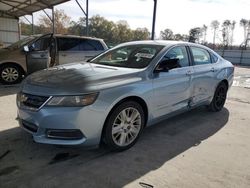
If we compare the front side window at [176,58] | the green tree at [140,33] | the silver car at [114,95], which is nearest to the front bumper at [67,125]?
the silver car at [114,95]

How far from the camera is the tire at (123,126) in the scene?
332cm

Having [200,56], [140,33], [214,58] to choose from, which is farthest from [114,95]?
[140,33]

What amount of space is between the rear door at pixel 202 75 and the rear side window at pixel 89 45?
4395 millimetres

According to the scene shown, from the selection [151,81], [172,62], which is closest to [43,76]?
[151,81]

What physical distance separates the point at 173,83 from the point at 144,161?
1402mm

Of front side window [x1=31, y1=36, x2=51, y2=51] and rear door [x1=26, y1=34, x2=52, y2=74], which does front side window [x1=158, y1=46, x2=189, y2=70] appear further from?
front side window [x1=31, y1=36, x2=51, y2=51]

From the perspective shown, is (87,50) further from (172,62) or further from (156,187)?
(156,187)

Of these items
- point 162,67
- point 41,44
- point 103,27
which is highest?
point 103,27

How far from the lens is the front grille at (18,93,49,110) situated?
3.10m

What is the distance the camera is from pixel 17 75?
318 inches

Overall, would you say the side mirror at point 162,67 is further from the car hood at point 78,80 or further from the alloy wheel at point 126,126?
the alloy wheel at point 126,126

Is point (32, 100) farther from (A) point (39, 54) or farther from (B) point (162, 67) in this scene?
(A) point (39, 54)

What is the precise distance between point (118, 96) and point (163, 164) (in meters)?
1.02

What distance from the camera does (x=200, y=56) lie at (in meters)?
5.06
